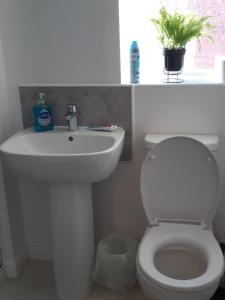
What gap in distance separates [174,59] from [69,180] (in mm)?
818

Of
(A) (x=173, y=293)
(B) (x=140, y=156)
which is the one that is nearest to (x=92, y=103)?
(B) (x=140, y=156)

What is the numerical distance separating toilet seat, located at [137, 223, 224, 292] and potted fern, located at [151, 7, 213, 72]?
81cm

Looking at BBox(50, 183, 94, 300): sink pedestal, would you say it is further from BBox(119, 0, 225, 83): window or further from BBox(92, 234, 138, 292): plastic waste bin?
BBox(119, 0, 225, 83): window

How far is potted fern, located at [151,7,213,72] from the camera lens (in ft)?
5.55

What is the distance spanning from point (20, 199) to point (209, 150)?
1.15 meters

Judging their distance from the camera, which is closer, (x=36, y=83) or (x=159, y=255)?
(x=159, y=255)

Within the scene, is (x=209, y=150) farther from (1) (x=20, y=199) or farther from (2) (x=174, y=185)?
(1) (x=20, y=199)

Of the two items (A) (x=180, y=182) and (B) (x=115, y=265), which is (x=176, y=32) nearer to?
(A) (x=180, y=182)

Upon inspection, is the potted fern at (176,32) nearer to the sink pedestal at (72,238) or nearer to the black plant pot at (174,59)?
the black plant pot at (174,59)

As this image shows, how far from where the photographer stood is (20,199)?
6.74 ft

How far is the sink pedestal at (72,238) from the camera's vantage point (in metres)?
1.63

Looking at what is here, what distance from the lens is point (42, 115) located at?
1.77 m

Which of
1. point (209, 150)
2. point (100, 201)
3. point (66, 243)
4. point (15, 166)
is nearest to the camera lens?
point (15, 166)

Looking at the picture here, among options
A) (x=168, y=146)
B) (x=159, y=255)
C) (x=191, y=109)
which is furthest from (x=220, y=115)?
(x=159, y=255)
